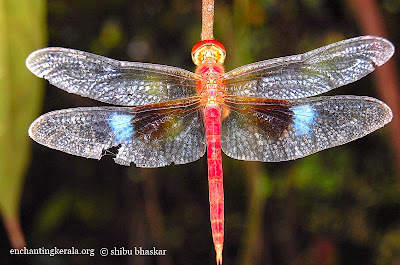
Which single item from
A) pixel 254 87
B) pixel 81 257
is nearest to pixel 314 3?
pixel 254 87

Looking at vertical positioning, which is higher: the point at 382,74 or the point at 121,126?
the point at 382,74

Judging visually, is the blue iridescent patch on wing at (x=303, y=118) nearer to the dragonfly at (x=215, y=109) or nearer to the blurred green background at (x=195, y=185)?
the dragonfly at (x=215, y=109)

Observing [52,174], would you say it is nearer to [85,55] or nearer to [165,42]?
[165,42]

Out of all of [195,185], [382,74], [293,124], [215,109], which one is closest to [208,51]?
[215,109]

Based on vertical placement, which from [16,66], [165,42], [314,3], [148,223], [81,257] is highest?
[314,3]

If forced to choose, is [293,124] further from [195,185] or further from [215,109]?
[195,185]

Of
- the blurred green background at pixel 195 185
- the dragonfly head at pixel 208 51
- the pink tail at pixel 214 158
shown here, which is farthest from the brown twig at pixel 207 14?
the blurred green background at pixel 195 185
